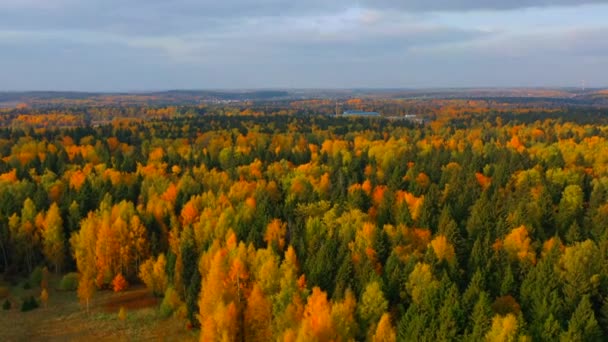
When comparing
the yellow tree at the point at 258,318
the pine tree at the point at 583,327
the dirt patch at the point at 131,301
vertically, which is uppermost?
the pine tree at the point at 583,327

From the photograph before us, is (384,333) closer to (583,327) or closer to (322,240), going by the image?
(583,327)

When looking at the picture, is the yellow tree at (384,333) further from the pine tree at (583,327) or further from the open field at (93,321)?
the open field at (93,321)

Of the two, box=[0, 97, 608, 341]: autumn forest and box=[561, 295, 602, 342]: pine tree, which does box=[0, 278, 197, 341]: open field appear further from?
box=[561, 295, 602, 342]: pine tree

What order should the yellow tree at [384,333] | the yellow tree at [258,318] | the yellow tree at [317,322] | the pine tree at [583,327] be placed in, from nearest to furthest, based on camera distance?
the yellow tree at [317,322]
the pine tree at [583,327]
the yellow tree at [384,333]
the yellow tree at [258,318]

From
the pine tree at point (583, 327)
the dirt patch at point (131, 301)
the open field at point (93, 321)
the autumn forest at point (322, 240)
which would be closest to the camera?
the pine tree at point (583, 327)

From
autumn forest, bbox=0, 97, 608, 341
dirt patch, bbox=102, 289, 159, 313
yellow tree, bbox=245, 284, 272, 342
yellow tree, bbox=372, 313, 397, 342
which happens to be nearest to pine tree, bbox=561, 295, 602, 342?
autumn forest, bbox=0, 97, 608, 341

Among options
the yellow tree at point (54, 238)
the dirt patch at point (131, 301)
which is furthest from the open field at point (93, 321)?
the yellow tree at point (54, 238)

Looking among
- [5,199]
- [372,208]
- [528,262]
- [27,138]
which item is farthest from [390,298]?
[27,138]

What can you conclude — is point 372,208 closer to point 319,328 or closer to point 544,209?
point 544,209
